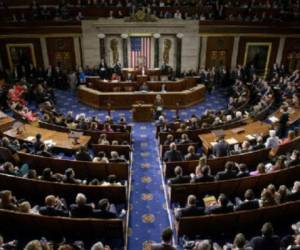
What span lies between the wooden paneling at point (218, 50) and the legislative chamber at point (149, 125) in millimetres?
55

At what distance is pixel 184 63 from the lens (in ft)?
59.5

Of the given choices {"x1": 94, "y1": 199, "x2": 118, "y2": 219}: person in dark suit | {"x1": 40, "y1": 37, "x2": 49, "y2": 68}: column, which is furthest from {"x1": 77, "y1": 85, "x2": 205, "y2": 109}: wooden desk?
{"x1": 94, "y1": 199, "x2": 118, "y2": 219}: person in dark suit

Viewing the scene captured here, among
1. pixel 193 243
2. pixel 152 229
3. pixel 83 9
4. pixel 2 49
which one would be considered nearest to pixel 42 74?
pixel 2 49

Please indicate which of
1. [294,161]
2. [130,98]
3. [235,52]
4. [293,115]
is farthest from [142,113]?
[235,52]

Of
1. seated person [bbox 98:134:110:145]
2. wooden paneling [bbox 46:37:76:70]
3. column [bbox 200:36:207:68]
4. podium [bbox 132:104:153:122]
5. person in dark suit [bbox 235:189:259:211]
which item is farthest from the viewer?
column [bbox 200:36:207:68]

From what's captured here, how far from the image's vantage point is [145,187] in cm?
805

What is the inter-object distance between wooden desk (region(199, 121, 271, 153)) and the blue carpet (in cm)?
140

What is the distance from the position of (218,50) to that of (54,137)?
1158cm

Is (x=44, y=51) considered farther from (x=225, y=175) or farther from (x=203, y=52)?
(x=225, y=175)

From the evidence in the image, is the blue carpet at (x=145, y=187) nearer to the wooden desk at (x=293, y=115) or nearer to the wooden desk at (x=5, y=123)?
the wooden desk at (x=5, y=123)

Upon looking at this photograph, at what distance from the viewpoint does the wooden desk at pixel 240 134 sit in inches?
364

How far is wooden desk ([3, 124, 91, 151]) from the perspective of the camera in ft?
29.8

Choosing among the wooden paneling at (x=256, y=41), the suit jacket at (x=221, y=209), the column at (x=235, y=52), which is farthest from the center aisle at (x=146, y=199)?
the wooden paneling at (x=256, y=41)

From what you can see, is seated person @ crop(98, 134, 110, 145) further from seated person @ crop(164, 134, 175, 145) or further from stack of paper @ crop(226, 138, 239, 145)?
stack of paper @ crop(226, 138, 239, 145)
